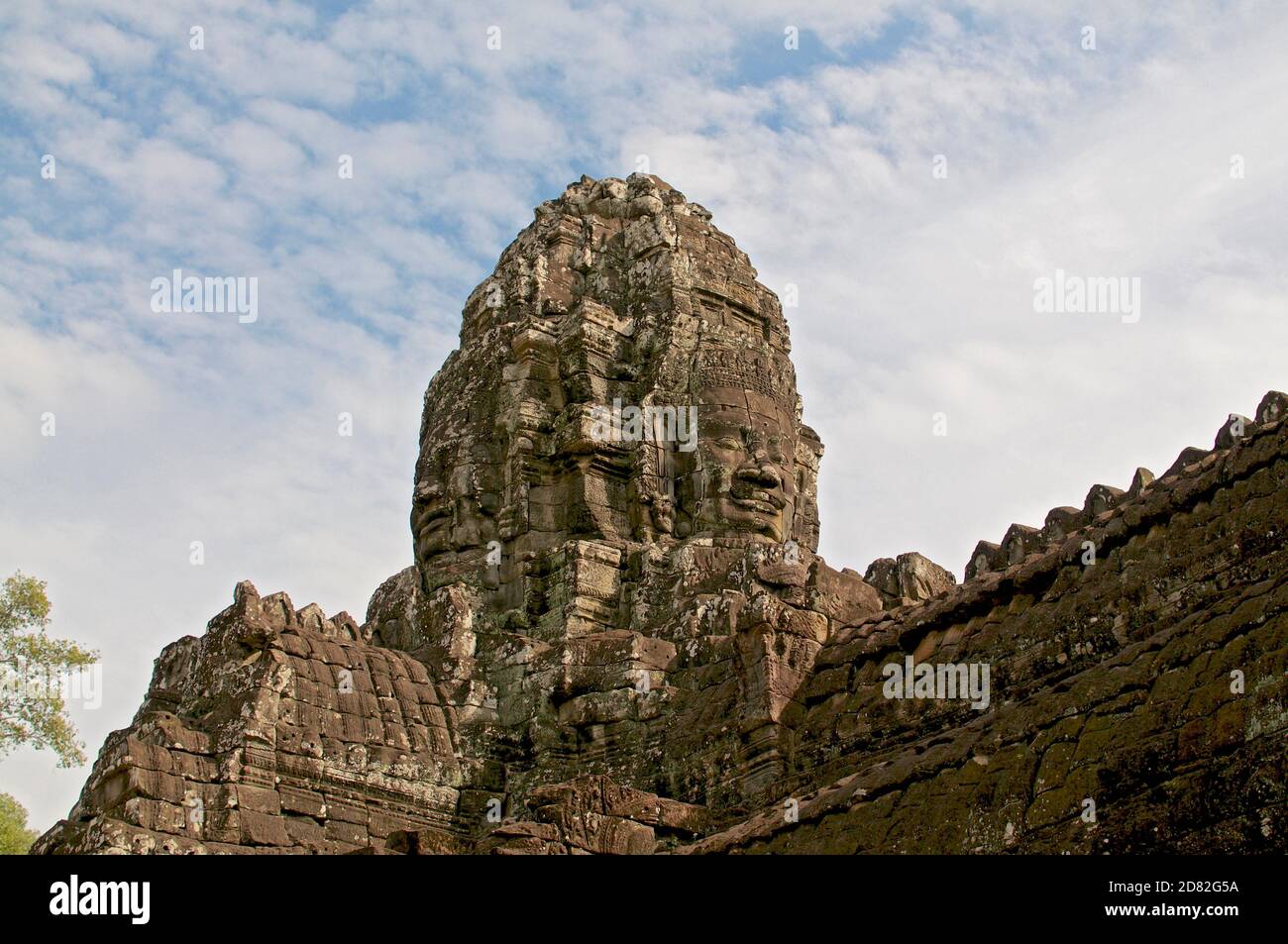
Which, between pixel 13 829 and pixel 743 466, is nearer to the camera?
pixel 743 466

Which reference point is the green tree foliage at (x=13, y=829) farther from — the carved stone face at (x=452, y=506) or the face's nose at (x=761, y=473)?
the face's nose at (x=761, y=473)

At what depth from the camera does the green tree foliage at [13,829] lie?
86.7ft

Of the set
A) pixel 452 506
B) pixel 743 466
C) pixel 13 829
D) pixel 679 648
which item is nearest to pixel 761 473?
pixel 743 466

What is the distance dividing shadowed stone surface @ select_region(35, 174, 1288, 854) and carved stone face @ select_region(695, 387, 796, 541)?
0.14 feet

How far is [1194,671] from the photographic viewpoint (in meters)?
11.3

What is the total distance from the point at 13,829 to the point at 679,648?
40.8 ft

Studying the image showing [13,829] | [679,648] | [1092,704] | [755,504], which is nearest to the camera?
[1092,704]

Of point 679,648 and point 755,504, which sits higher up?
point 755,504

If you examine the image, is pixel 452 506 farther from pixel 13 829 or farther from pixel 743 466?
pixel 13 829

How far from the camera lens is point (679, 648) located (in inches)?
795

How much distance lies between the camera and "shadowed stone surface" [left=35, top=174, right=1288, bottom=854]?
465 inches
